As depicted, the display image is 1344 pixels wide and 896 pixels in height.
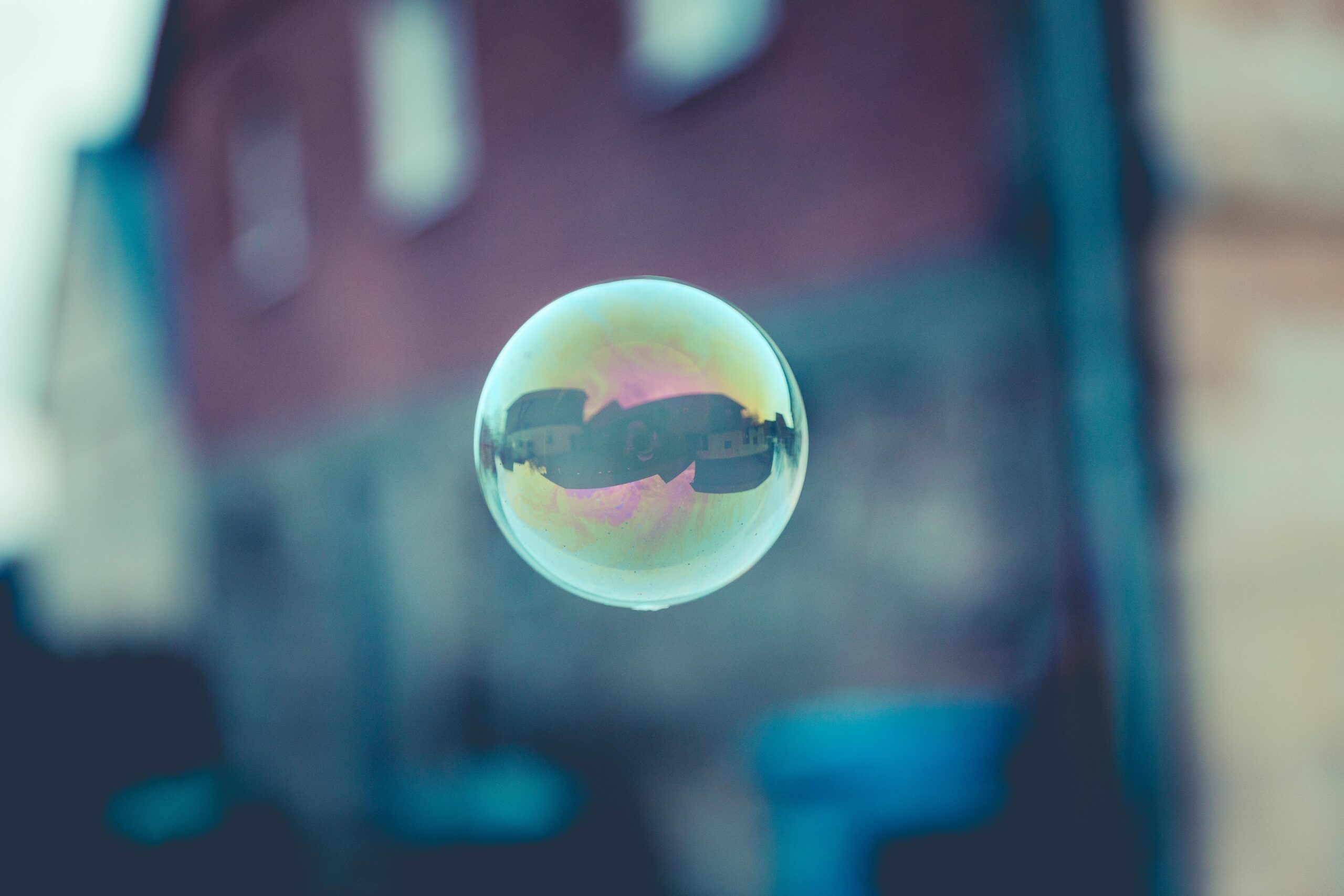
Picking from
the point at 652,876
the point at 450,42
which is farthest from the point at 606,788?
the point at 450,42

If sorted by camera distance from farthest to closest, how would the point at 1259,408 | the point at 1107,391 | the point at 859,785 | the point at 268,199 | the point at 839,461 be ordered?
the point at 268,199 → the point at 839,461 → the point at 1259,408 → the point at 1107,391 → the point at 859,785

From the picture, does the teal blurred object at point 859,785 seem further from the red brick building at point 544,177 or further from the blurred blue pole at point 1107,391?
the red brick building at point 544,177

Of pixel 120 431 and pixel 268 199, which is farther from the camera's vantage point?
pixel 120 431

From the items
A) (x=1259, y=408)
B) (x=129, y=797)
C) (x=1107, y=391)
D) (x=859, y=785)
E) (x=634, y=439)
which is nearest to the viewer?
(x=634, y=439)

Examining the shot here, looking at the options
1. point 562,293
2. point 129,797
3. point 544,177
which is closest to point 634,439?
point 562,293

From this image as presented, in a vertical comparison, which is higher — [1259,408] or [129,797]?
[1259,408]

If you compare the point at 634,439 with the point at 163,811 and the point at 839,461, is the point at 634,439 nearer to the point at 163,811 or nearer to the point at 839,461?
the point at 839,461

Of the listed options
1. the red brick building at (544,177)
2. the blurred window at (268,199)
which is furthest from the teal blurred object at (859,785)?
the blurred window at (268,199)
